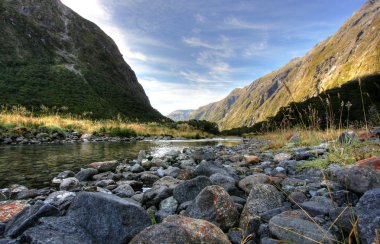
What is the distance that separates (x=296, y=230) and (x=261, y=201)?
3.01 ft

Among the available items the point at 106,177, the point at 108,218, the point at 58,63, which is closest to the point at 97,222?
the point at 108,218

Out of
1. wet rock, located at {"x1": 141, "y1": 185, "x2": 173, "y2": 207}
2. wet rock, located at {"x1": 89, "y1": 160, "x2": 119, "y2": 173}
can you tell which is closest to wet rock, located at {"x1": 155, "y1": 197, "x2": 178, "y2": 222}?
wet rock, located at {"x1": 141, "y1": 185, "x2": 173, "y2": 207}

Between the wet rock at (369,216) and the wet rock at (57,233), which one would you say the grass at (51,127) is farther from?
the wet rock at (369,216)

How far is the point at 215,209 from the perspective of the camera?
2.88 m

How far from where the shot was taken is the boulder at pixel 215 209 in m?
2.84

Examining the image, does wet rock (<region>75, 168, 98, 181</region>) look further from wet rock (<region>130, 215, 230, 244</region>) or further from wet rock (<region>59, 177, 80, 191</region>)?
wet rock (<region>130, 215, 230, 244</region>)

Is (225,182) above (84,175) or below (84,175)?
above

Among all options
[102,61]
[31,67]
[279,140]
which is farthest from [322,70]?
[279,140]

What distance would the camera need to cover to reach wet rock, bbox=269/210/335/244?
6.67 ft

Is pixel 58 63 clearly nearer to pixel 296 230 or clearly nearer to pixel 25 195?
pixel 25 195

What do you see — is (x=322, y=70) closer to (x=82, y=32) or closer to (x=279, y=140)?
(x=82, y=32)

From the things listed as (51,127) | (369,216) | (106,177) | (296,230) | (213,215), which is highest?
(51,127)

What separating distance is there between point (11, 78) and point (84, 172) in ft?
167

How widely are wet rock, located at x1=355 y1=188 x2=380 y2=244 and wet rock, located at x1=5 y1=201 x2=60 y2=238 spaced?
2.78 m
